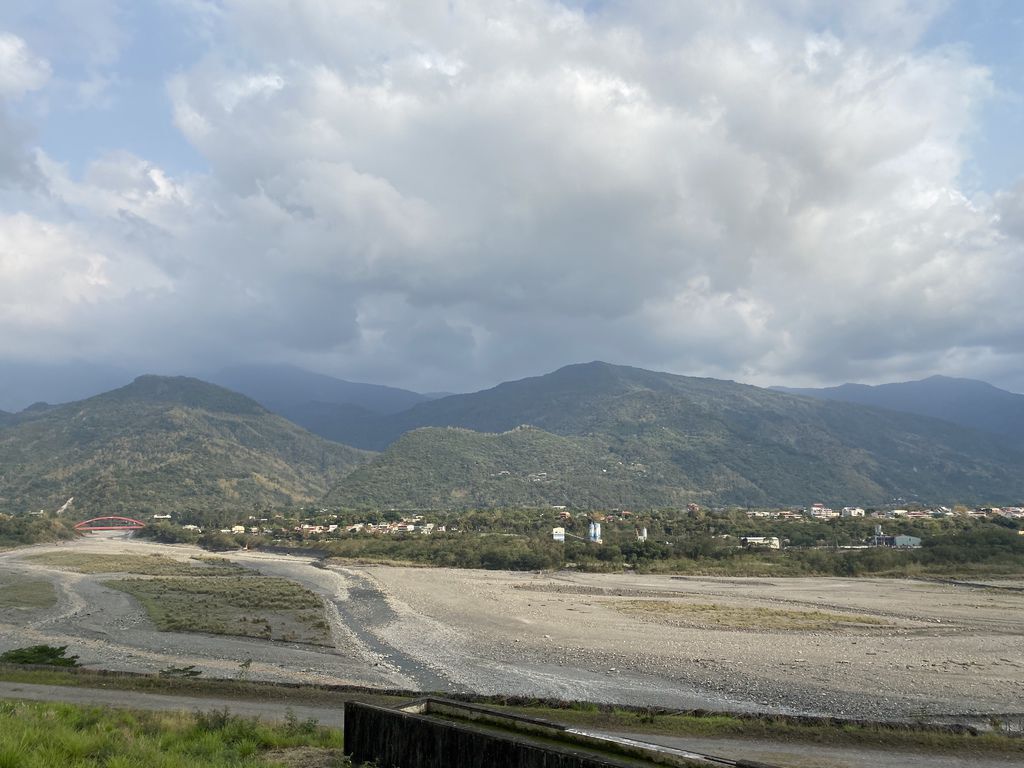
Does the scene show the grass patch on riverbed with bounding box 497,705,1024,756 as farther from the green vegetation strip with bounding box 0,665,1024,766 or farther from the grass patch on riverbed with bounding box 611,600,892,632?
the grass patch on riverbed with bounding box 611,600,892,632

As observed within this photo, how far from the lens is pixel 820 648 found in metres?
27.3

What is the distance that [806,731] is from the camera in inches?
598

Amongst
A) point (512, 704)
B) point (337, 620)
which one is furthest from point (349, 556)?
point (512, 704)

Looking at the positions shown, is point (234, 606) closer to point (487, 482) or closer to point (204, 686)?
point (204, 686)

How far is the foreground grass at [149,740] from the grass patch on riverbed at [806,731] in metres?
5.02

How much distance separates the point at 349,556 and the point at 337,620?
50223 mm

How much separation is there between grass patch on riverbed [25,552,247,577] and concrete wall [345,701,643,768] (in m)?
57.0

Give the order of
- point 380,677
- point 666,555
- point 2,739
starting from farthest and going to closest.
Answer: point 666,555, point 380,677, point 2,739

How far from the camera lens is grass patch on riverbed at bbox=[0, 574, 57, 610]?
41219mm

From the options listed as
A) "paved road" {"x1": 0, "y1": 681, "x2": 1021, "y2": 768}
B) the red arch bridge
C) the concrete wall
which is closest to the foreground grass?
the concrete wall

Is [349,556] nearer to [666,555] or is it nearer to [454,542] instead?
[454,542]

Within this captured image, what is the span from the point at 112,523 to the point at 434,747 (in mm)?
145118

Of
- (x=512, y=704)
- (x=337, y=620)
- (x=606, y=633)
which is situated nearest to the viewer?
(x=512, y=704)

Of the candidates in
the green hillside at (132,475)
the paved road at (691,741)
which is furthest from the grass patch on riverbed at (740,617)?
the green hillside at (132,475)
